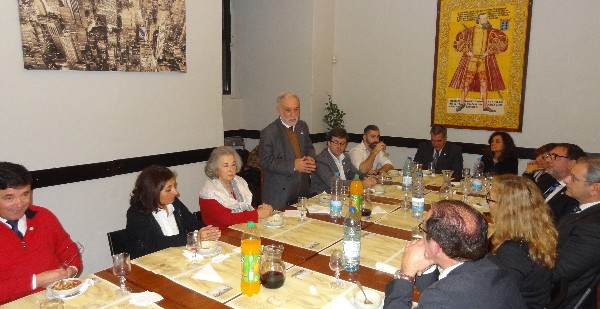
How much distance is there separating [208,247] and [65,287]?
0.70 meters

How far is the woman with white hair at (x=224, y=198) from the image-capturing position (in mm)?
2984

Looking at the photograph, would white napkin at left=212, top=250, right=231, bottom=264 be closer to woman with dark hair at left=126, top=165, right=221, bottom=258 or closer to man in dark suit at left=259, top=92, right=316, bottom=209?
woman with dark hair at left=126, top=165, right=221, bottom=258

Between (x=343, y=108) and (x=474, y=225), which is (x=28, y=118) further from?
(x=343, y=108)

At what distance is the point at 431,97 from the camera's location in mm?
6242

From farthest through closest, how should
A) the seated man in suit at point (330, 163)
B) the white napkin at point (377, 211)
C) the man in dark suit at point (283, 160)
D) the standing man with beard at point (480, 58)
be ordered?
1. the standing man with beard at point (480, 58)
2. the seated man in suit at point (330, 163)
3. the man in dark suit at point (283, 160)
4. the white napkin at point (377, 211)

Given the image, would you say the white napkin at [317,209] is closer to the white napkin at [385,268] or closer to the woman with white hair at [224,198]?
the woman with white hair at [224,198]

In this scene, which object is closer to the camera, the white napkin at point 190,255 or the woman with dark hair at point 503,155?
the white napkin at point 190,255

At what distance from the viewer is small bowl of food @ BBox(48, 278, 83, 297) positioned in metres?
1.78

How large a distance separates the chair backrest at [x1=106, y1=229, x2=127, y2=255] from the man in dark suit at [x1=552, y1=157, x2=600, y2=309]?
7.48 feet

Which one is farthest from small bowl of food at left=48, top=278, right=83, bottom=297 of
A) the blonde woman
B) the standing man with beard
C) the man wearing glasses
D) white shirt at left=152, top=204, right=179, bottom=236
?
the standing man with beard

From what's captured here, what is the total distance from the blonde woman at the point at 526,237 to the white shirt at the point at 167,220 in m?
1.85

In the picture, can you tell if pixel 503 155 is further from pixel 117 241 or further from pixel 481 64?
pixel 117 241

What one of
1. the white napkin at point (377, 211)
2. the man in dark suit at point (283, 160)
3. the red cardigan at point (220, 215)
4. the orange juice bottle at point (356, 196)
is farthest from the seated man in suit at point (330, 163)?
the red cardigan at point (220, 215)

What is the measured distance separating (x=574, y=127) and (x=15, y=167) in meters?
5.73
